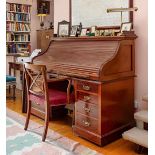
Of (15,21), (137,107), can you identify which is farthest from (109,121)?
(15,21)

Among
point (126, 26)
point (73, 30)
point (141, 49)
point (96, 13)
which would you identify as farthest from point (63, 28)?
point (141, 49)

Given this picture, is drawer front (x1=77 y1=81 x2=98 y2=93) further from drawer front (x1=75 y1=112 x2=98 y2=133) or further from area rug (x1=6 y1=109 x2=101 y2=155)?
area rug (x1=6 y1=109 x2=101 y2=155)

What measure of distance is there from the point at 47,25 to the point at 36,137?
419cm

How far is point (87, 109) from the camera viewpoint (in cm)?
260

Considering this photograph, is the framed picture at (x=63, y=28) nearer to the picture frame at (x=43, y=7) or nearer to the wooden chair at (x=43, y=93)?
the wooden chair at (x=43, y=93)

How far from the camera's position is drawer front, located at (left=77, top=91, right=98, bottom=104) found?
2486mm

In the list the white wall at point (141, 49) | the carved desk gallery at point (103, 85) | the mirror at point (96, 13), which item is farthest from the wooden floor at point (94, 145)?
the mirror at point (96, 13)

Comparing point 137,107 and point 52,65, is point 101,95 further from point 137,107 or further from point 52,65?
point 52,65

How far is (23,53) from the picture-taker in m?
5.59

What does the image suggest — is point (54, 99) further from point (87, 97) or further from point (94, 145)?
point (94, 145)

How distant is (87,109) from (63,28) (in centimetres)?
163

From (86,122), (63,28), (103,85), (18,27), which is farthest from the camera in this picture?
(18,27)

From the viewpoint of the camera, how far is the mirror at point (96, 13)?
293 centimetres

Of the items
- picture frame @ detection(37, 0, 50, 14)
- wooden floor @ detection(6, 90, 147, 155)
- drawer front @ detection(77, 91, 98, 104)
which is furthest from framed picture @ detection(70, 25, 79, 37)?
picture frame @ detection(37, 0, 50, 14)
